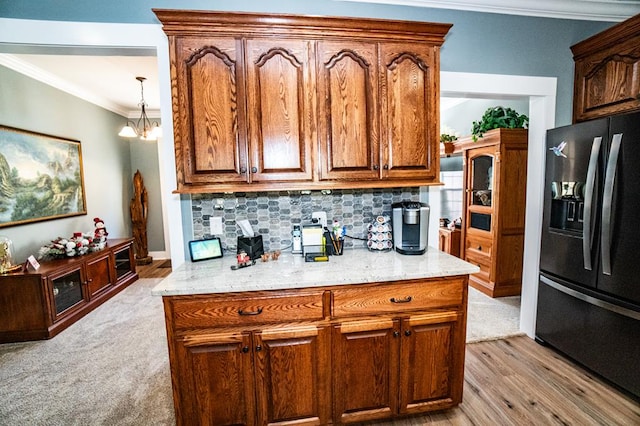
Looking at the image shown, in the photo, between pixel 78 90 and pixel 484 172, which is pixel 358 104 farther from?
pixel 78 90

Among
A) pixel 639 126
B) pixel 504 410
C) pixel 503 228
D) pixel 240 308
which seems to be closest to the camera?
pixel 240 308

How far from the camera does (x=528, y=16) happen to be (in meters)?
2.25

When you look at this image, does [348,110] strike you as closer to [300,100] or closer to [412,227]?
[300,100]

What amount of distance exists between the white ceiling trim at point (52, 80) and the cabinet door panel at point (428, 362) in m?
4.40

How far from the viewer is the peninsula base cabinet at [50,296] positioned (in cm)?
269

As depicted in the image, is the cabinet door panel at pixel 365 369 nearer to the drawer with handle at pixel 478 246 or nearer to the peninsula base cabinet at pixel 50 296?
the drawer with handle at pixel 478 246

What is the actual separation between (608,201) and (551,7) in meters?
1.54

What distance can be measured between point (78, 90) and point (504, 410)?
5.79 metres

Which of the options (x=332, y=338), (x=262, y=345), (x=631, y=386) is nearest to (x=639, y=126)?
(x=631, y=386)

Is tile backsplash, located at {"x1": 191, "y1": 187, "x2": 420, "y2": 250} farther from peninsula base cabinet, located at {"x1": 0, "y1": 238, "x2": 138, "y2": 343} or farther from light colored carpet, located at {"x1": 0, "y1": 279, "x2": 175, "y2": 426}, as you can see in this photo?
peninsula base cabinet, located at {"x1": 0, "y1": 238, "x2": 138, "y2": 343}

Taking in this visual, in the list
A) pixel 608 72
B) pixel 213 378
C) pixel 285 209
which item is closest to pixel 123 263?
pixel 285 209

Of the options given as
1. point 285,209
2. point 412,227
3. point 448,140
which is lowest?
point 412,227

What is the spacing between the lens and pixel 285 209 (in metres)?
2.10

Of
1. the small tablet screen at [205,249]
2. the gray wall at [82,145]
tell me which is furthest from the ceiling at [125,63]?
the small tablet screen at [205,249]
